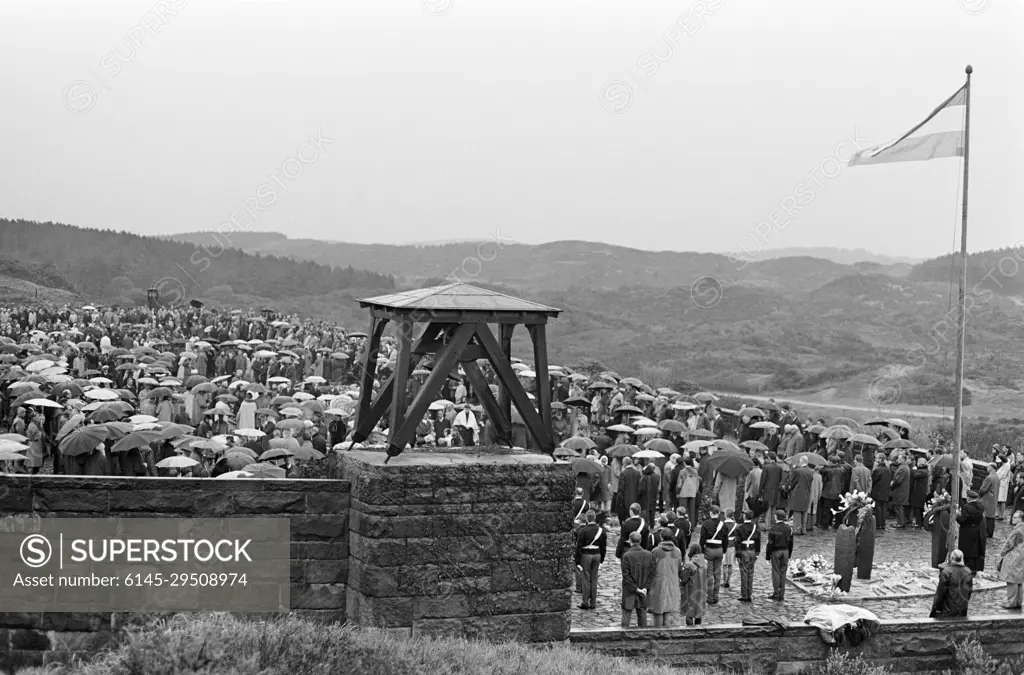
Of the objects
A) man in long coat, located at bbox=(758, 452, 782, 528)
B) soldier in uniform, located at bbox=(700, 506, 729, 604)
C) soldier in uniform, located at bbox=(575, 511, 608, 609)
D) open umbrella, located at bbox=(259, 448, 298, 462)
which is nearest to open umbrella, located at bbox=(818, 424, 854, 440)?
man in long coat, located at bbox=(758, 452, 782, 528)

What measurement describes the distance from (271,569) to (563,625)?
2.58 m

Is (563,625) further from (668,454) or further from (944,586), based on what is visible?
(668,454)

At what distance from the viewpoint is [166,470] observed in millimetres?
15234

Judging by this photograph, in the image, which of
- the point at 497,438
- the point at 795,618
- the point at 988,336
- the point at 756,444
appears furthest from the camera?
the point at 988,336

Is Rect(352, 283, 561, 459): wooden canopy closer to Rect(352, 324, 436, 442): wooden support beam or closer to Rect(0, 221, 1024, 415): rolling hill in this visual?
Rect(352, 324, 436, 442): wooden support beam

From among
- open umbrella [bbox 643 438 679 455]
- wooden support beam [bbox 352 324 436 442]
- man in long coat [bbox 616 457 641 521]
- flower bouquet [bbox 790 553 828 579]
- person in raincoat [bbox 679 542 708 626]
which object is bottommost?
flower bouquet [bbox 790 553 828 579]

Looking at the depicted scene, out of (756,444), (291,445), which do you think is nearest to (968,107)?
(756,444)

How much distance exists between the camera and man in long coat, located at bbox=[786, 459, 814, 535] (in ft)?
59.0

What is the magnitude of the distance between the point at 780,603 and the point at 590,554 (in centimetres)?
299

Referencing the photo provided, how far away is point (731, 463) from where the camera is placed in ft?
57.3

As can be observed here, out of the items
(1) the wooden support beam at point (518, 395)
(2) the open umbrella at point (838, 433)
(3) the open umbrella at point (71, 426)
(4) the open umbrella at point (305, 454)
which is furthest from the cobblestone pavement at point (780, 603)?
(3) the open umbrella at point (71, 426)

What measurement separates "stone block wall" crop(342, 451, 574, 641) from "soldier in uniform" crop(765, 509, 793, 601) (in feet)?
18.3

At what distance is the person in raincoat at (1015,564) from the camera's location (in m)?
13.3

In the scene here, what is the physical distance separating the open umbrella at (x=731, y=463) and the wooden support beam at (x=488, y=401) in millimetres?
8201
